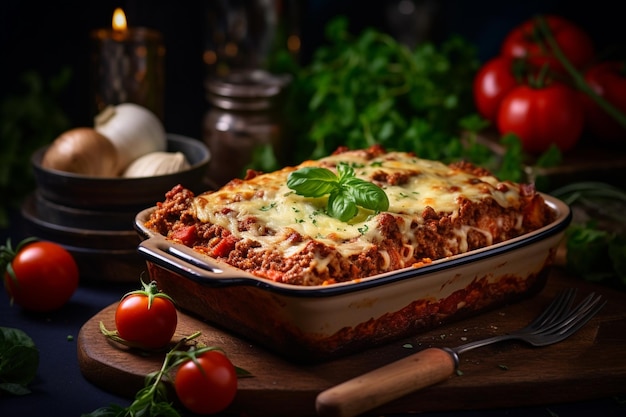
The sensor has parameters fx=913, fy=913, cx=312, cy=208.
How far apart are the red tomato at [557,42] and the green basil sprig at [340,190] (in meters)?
1.76

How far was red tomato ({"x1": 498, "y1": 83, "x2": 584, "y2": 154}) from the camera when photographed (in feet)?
12.2

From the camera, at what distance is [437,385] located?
234 cm

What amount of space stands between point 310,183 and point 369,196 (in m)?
0.19

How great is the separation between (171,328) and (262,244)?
334 millimetres

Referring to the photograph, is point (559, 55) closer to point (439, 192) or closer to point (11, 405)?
point (439, 192)

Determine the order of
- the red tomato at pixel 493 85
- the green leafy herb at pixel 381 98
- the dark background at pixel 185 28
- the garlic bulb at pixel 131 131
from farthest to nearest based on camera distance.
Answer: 1. the dark background at pixel 185 28
2. the red tomato at pixel 493 85
3. the green leafy herb at pixel 381 98
4. the garlic bulb at pixel 131 131

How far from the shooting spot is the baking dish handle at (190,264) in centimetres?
225

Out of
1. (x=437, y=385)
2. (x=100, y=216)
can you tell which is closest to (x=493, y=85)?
(x=100, y=216)

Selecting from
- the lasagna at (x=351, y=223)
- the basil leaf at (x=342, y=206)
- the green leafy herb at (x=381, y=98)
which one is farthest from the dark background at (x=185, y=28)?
the basil leaf at (x=342, y=206)

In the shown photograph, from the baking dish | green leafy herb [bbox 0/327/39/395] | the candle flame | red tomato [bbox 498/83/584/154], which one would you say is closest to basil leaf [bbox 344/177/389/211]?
A: the baking dish

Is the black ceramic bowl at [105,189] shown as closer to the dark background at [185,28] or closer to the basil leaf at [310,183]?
the basil leaf at [310,183]

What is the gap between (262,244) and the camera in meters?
2.45

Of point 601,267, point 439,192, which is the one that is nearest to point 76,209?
point 439,192

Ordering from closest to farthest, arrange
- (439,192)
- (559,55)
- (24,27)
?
(439,192) → (559,55) → (24,27)
